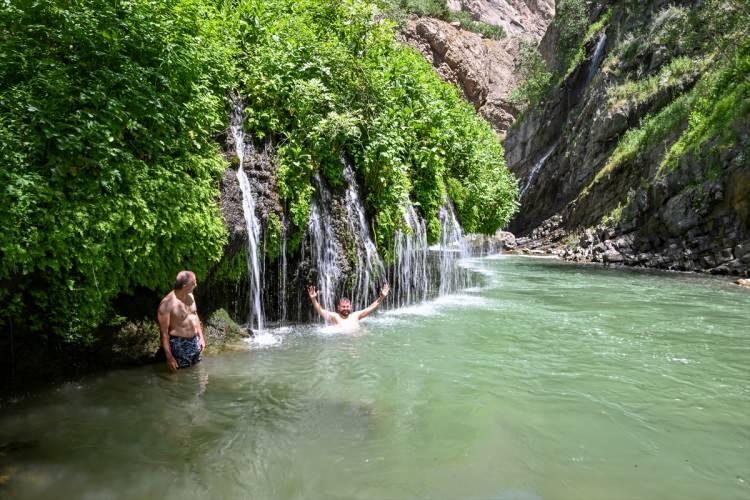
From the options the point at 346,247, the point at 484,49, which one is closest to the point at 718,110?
the point at 346,247

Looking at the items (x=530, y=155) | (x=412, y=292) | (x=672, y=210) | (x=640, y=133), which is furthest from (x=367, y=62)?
(x=530, y=155)

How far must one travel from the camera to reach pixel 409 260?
12.2 m

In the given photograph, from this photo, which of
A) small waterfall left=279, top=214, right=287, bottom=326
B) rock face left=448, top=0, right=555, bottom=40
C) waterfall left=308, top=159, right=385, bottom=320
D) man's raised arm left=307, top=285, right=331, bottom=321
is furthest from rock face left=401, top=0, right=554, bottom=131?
man's raised arm left=307, top=285, right=331, bottom=321

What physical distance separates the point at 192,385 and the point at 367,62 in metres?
9.02

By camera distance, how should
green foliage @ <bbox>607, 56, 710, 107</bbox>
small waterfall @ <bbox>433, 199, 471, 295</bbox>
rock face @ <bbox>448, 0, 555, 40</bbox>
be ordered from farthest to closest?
rock face @ <bbox>448, 0, 555, 40</bbox>, green foliage @ <bbox>607, 56, 710, 107</bbox>, small waterfall @ <bbox>433, 199, 471, 295</bbox>

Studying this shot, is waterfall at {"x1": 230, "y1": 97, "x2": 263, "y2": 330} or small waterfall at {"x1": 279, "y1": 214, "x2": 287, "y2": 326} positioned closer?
waterfall at {"x1": 230, "y1": 97, "x2": 263, "y2": 330}

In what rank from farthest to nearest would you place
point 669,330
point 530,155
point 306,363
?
1. point 530,155
2. point 669,330
3. point 306,363

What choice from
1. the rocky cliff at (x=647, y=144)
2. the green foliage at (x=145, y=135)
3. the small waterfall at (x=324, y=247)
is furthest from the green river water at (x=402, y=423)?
the rocky cliff at (x=647, y=144)

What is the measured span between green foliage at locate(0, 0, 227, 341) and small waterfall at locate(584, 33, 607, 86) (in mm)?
41779

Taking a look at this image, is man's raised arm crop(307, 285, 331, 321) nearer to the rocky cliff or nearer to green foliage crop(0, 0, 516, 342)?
green foliage crop(0, 0, 516, 342)

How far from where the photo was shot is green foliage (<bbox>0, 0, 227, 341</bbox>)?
201 inches

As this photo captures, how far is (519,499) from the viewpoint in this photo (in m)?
3.77

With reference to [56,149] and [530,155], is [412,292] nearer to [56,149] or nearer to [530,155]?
[56,149]

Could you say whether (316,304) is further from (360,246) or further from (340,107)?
(340,107)
